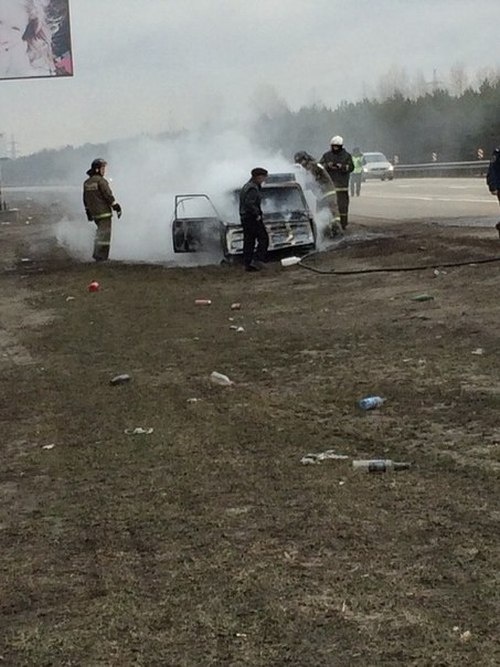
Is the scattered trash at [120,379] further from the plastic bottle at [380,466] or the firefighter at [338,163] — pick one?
the firefighter at [338,163]

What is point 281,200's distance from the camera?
Answer: 53.2ft

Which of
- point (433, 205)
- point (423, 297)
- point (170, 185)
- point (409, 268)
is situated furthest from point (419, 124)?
point (423, 297)

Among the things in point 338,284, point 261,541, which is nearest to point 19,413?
point 261,541

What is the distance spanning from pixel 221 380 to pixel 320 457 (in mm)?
2342

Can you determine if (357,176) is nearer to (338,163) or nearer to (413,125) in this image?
(338,163)

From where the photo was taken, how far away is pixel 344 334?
31.9ft

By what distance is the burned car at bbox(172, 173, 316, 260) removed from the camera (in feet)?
51.8

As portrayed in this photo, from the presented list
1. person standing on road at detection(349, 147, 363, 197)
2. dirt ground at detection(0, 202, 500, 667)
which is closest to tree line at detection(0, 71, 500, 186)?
person standing on road at detection(349, 147, 363, 197)

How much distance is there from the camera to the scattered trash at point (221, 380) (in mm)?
7893

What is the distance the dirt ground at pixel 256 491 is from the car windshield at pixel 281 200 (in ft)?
16.8

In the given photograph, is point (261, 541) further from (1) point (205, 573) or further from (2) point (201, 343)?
(2) point (201, 343)

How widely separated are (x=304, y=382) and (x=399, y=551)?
142 inches

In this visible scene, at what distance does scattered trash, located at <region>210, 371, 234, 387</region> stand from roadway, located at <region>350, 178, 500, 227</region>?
465 inches

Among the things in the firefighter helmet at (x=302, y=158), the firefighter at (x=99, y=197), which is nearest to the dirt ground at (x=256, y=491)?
the firefighter at (x=99, y=197)
